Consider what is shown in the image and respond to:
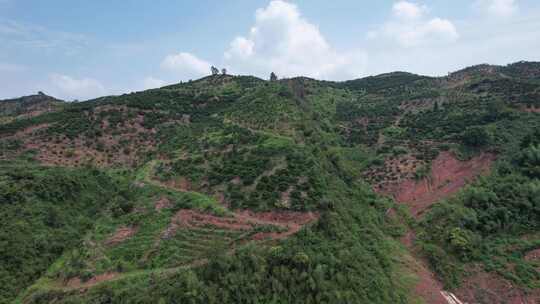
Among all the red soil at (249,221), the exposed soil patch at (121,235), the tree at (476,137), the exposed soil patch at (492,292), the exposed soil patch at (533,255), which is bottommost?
the exposed soil patch at (492,292)

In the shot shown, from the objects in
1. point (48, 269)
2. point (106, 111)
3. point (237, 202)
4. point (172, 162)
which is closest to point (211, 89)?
point (106, 111)

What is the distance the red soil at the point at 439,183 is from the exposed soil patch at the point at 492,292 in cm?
965

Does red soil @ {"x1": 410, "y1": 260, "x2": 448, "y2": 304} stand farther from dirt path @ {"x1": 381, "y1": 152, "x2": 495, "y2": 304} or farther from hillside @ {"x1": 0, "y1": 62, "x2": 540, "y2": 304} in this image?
dirt path @ {"x1": 381, "y1": 152, "x2": 495, "y2": 304}

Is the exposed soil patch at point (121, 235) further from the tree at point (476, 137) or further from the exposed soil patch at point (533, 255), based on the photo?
the tree at point (476, 137)

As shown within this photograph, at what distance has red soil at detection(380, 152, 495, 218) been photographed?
31.8 metres

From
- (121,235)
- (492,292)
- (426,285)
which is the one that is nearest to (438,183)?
(492,292)

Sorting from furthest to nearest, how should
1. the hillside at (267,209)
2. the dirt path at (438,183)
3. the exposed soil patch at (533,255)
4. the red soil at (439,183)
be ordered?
1. the red soil at (439,183)
2. the dirt path at (438,183)
3. the exposed soil patch at (533,255)
4. the hillside at (267,209)

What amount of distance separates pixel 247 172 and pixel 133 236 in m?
11.1

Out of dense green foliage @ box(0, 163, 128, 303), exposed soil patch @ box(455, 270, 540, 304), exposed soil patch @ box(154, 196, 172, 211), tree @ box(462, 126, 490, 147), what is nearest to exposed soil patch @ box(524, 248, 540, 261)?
exposed soil patch @ box(455, 270, 540, 304)

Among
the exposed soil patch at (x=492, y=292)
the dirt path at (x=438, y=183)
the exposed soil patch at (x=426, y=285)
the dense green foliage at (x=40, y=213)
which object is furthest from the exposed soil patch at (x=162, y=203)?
the exposed soil patch at (x=492, y=292)

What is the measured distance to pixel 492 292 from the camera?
20078 mm

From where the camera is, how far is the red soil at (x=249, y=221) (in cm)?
2186

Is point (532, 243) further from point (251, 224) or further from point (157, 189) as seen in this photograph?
point (157, 189)

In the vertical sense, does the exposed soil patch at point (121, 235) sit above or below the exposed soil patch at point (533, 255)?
above
